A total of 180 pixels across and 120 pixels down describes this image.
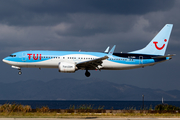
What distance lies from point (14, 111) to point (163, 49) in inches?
1238

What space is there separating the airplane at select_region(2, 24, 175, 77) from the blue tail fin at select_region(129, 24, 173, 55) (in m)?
1.78

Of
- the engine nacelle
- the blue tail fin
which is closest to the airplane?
the engine nacelle

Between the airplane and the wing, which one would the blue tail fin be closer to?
the airplane

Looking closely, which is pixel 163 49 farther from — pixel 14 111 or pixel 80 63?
pixel 14 111

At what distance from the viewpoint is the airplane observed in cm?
4703

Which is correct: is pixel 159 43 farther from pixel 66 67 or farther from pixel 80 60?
pixel 66 67

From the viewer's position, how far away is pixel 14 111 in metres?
38.4

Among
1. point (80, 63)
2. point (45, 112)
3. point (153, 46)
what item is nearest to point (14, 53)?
point (80, 63)

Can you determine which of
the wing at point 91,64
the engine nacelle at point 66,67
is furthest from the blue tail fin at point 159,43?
the engine nacelle at point 66,67

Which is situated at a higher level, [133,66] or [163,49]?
[163,49]

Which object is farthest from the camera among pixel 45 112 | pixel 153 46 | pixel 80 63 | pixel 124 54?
pixel 153 46

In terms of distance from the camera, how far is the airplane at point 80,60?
154 ft

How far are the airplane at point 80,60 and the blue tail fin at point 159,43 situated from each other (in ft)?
5.83

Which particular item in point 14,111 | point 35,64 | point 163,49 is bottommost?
point 14,111
